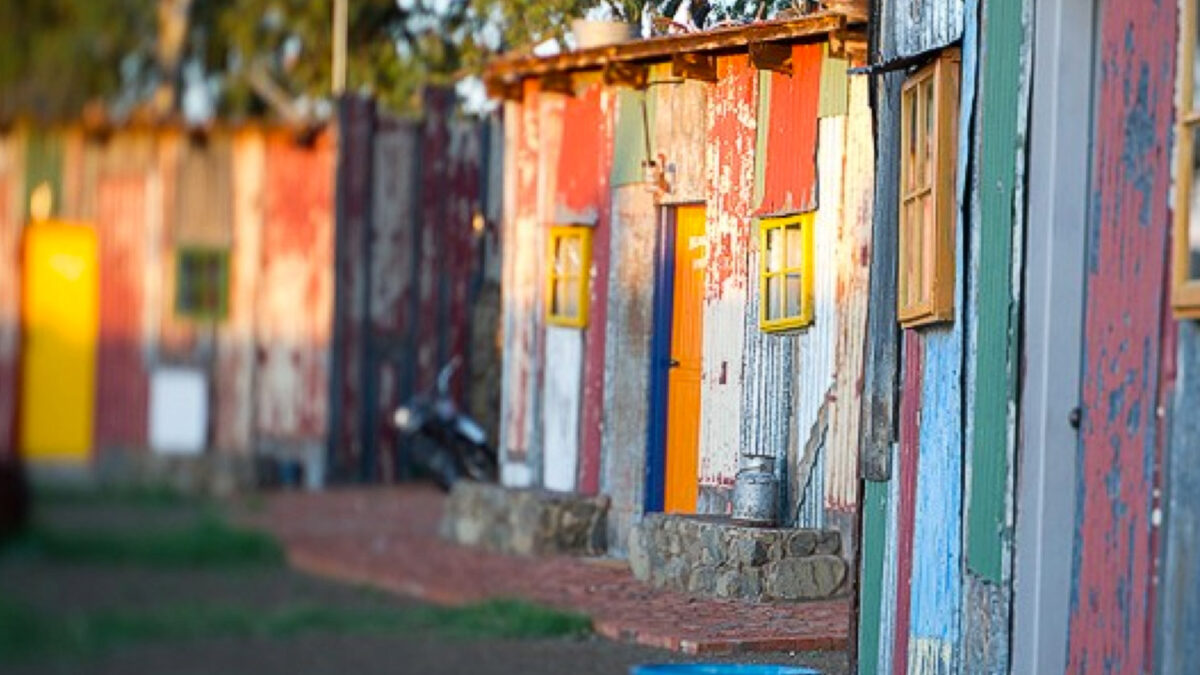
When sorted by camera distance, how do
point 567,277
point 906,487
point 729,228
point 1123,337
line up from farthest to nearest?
point 567,277, point 729,228, point 906,487, point 1123,337

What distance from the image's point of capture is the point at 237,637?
11703mm

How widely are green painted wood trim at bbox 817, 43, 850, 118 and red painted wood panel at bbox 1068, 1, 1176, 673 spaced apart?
514 centimetres

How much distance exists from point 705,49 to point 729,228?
910 mm

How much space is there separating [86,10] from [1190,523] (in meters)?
4.61

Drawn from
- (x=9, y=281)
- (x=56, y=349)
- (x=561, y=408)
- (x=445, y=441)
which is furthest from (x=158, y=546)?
(x=445, y=441)

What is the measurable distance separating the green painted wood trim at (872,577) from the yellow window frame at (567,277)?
6.45 meters

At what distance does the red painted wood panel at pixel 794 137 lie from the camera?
14.5m

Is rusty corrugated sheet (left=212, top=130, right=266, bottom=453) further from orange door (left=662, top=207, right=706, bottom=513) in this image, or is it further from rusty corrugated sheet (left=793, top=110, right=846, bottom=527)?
rusty corrugated sheet (left=793, top=110, right=846, bottom=527)

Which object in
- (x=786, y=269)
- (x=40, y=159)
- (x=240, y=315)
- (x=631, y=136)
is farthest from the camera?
(x=631, y=136)

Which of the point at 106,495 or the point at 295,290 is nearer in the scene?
the point at 106,495

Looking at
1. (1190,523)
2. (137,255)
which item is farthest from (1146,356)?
(137,255)

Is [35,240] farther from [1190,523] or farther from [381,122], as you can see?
[381,122]

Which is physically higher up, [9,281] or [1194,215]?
[1194,215]

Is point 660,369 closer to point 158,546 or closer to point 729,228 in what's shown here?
point 729,228
